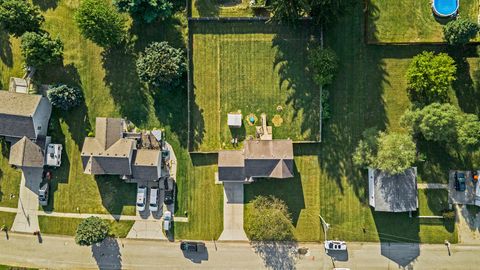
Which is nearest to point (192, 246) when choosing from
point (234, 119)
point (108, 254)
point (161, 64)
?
point (108, 254)

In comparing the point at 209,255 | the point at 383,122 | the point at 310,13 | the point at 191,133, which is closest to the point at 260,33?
the point at 310,13

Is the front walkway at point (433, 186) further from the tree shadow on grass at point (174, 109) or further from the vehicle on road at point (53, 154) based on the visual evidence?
the vehicle on road at point (53, 154)

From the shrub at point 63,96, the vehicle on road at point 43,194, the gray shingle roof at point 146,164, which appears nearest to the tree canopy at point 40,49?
the shrub at point 63,96

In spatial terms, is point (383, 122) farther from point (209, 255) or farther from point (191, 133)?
point (209, 255)

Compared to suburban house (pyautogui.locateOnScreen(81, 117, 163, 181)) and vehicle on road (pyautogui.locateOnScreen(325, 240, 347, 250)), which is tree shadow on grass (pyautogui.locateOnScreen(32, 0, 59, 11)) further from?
vehicle on road (pyautogui.locateOnScreen(325, 240, 347, 250))

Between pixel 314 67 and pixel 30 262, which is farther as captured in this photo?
pixel 30 262


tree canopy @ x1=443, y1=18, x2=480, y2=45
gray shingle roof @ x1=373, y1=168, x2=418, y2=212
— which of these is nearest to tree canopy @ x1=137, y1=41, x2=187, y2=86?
gray shingle roof @ x1=373, y1=168, x2=418, y2=212
